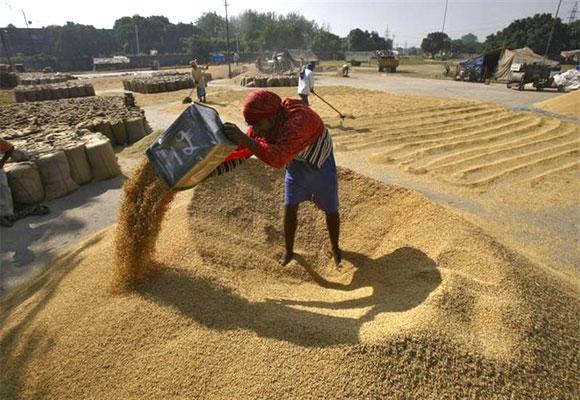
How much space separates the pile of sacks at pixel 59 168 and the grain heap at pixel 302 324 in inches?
66.2

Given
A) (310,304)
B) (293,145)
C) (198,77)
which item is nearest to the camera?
(293,145)

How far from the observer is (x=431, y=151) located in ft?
18.6

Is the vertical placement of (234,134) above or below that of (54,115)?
above

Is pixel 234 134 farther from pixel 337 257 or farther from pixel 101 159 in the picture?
pixel 101 159

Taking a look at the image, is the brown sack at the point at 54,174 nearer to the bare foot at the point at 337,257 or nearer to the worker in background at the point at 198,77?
the bare foot at the point at 337,257

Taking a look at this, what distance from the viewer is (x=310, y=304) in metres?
2.09

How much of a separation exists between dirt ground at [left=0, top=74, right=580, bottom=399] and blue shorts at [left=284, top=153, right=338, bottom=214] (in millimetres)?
552

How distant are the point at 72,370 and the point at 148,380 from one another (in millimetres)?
411

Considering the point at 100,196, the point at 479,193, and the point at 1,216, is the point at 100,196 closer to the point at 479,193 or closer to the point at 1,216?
the point at 1,216

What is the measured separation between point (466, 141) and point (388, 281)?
15.1 feet

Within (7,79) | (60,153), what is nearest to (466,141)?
(60,153)

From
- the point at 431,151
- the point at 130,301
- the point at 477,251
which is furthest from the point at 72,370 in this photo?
the point at 431,151

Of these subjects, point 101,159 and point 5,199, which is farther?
point 101,159

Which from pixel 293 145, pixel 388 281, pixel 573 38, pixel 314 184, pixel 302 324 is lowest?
pixel 388 281
